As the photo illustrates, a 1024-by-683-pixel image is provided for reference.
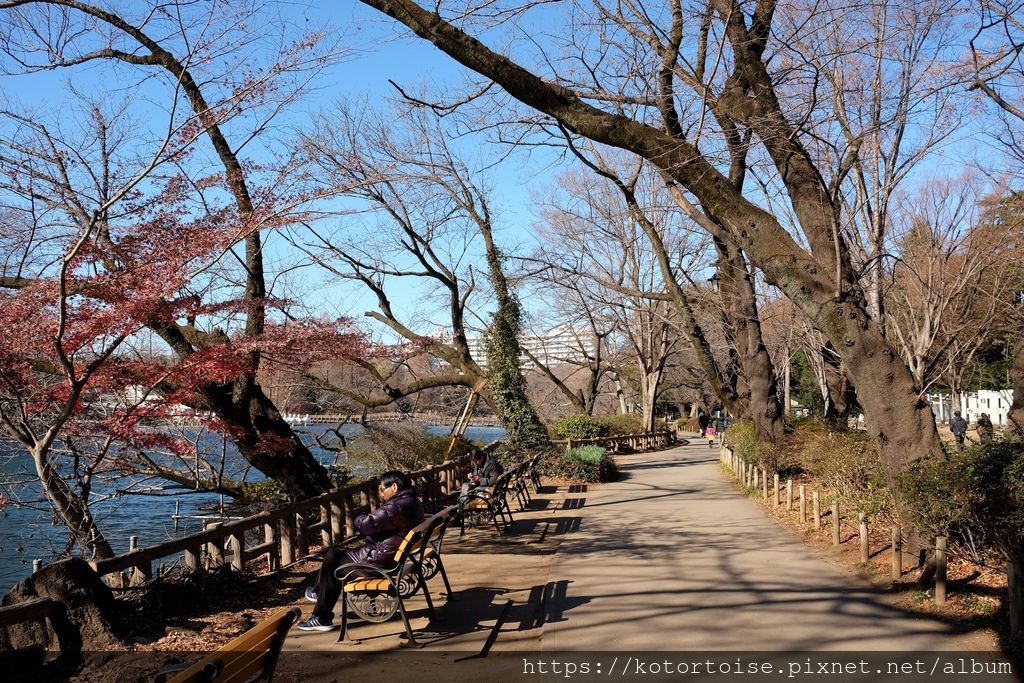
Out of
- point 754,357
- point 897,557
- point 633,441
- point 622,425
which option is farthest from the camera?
point 622,425

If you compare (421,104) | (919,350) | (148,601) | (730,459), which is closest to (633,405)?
(730,459)

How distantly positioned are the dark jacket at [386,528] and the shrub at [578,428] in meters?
24.2

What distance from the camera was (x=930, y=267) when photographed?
722 inches

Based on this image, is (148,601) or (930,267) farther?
(930,267)

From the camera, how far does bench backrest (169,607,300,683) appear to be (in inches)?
145

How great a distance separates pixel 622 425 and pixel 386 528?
112 ft

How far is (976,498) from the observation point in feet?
24.7

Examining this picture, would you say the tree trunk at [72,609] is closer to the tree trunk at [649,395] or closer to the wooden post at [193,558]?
the wooden post at [193,558]

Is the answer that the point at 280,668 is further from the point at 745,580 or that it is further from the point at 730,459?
the point at 730,459

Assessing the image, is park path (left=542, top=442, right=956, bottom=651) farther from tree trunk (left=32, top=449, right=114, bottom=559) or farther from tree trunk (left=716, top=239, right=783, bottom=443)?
tree trunk (left=716, top=239, right=783, bottom=443)

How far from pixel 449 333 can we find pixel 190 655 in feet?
59.8

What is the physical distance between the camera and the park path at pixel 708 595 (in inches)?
253

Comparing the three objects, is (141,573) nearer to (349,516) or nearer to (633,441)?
(349,516)

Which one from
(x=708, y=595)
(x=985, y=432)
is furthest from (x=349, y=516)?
(x=985, y=432)
